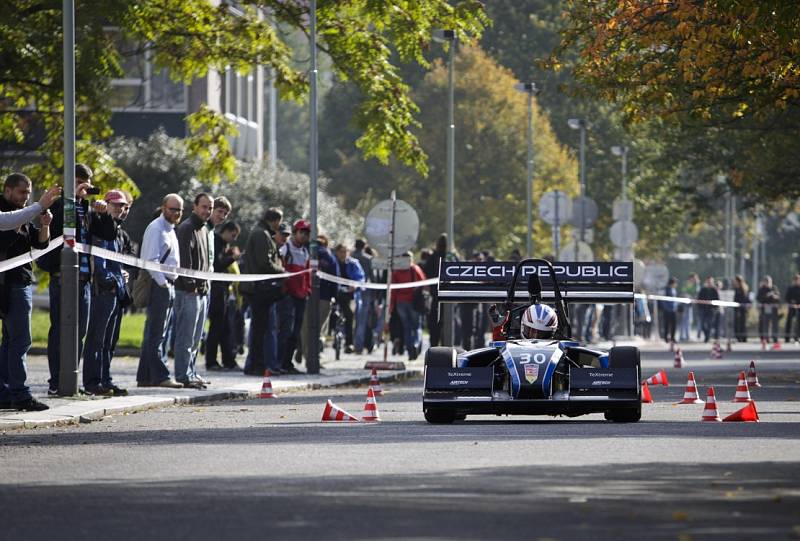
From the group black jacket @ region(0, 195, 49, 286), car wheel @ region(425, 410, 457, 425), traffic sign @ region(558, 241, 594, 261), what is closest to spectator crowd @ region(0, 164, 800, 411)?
black jacket @ region(0, 195, 49, 286)

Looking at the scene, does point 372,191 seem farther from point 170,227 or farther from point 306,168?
point 170,227

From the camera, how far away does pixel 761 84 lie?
90.9ft

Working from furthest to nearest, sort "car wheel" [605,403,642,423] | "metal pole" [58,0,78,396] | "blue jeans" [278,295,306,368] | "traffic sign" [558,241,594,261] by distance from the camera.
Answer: "traffic sign" [558,241,594,261] < "blue jeans" [278,295,306,368] < "metal pole" [58,0,78,396] < "car wheel" [605,403,642,423]

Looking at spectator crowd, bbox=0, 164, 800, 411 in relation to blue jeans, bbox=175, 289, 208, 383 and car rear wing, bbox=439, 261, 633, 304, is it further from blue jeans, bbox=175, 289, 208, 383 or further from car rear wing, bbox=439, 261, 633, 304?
car rear wing, bbox=439, 261, 633, 304

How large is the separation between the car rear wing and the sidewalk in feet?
10.2

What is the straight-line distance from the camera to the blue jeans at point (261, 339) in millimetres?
27312

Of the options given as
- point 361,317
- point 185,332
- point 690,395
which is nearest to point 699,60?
point 690,395

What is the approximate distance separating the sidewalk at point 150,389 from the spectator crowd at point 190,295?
0.35 metres

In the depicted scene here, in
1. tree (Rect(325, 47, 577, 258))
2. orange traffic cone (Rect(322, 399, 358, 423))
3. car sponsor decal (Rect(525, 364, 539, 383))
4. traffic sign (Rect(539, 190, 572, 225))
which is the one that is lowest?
orange traffic cone (Rect(322, 399, 358, 423))

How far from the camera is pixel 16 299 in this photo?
1841 cm

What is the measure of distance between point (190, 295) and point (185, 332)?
43 centimetres

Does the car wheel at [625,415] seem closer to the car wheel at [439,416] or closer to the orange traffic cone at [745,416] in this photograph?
the orange traffic cone at [745,416]

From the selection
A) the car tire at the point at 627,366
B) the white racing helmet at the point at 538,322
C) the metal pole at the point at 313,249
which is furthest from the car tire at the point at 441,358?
the metal pole at the point at 313,249

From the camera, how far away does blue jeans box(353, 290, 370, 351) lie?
122ft
